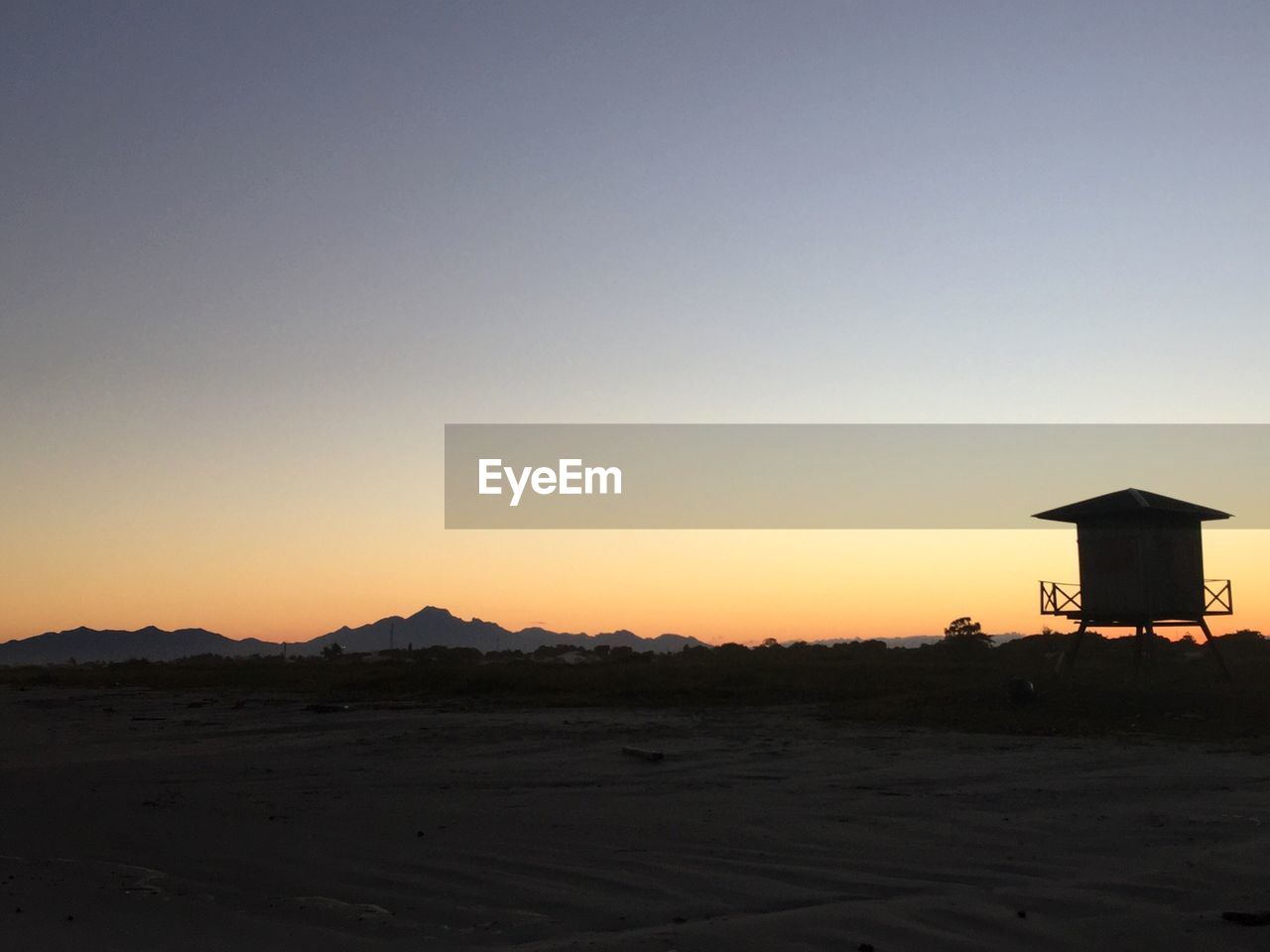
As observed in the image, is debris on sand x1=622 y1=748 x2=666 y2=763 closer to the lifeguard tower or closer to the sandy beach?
the sandy beach

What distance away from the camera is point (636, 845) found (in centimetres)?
974

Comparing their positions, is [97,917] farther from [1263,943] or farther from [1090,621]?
[1090,621]

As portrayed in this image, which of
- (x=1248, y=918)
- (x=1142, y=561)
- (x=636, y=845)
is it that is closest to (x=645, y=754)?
(x=636, y=845)

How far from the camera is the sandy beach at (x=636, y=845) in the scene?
23.1 feet

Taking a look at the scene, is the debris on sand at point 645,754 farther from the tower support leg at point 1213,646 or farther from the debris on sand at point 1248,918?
the tower support leg at point 1213,646

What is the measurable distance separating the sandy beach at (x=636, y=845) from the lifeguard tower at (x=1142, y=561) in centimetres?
1211

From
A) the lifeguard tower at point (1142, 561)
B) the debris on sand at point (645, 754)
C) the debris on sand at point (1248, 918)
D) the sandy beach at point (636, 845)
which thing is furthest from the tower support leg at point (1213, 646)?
the debris on sand at point (1248, 918)

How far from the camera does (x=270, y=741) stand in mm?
18578

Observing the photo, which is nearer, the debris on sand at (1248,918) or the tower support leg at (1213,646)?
the debris on sand at (1248,918)

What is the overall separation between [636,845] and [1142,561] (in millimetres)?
23388

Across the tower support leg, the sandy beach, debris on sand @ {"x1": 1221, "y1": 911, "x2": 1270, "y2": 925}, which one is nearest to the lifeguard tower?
the tower support leg

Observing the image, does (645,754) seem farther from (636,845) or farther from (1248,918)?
(1248,918)

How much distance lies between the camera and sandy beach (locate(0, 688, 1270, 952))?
704 cm

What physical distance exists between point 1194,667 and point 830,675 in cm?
1098
